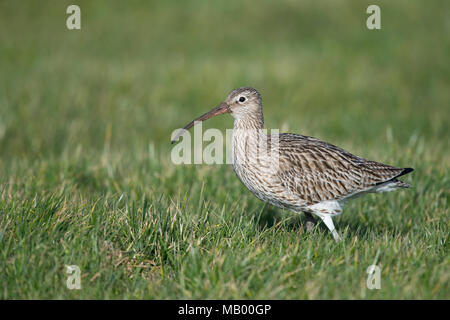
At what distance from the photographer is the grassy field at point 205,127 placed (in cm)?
446

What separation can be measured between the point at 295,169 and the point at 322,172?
0.36 metres

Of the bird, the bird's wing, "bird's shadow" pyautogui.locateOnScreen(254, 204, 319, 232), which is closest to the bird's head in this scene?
the bird

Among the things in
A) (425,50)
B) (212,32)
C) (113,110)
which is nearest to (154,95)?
(113,110)

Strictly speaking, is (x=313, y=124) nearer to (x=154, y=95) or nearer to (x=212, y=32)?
(x=154, y=95)

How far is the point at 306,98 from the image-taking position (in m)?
14.0

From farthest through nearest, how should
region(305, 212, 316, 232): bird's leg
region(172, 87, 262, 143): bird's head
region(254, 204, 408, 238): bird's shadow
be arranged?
region(254, 204, 408, 238): bird's shadow, region(305, 212, 316, 232): bird's leg, region(172, 87, 262, 143): bird's head

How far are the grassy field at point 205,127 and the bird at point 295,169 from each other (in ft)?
1.10

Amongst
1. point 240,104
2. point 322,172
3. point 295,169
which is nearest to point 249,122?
point 240,104

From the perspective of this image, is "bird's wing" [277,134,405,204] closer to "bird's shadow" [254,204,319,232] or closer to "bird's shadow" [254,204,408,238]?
"bird's shadow" [254,204,408,238]

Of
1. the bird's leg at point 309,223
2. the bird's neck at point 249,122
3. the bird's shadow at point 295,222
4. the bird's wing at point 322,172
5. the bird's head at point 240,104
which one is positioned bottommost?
the bird's shadow at point 295,222

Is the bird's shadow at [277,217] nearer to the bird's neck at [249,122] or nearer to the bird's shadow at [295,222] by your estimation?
the bird's shadow at [295,222]

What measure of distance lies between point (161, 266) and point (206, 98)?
31.2ft

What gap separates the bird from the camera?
5.86 meters

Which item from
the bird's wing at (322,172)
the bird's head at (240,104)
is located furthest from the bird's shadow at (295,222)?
the bird's head at (240,104)
